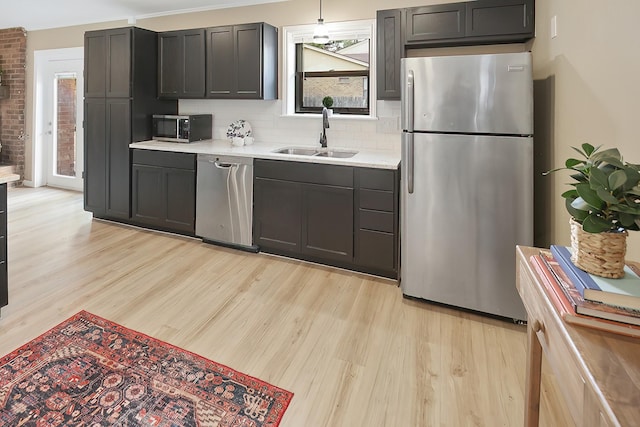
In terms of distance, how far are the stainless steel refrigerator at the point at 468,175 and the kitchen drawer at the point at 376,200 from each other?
1.07 feet

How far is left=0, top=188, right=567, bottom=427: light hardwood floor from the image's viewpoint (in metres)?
1.77

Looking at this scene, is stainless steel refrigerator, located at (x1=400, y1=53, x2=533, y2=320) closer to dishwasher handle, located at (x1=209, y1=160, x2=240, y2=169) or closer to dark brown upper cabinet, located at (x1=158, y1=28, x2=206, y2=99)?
dishwasher handle, located at (x1=209, y1=160, x2=240, y2=169)

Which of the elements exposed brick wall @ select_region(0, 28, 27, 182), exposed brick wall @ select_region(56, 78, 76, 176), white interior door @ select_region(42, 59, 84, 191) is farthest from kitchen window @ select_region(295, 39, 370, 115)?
exposed brick wall @ select_region(0, 28, 27, 182)

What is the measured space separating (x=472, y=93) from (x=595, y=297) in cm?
174

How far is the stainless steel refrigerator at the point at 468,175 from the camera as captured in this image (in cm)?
231

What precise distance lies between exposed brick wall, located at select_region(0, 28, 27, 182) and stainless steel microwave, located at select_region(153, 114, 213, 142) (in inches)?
131

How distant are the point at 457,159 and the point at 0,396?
8.70 feet

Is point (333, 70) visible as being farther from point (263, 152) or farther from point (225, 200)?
point (225, 200)

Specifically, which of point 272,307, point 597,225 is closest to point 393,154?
point 272,307

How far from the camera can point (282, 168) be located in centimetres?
342

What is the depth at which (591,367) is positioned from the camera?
761 mm

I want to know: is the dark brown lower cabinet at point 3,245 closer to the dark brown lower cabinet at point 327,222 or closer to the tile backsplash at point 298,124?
the dark brown lower cabinet at point 327,222

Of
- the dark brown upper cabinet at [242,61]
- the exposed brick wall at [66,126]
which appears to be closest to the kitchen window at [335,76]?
the dark brown upper cabinet at [242,61]

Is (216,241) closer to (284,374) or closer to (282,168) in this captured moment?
(282,168)
